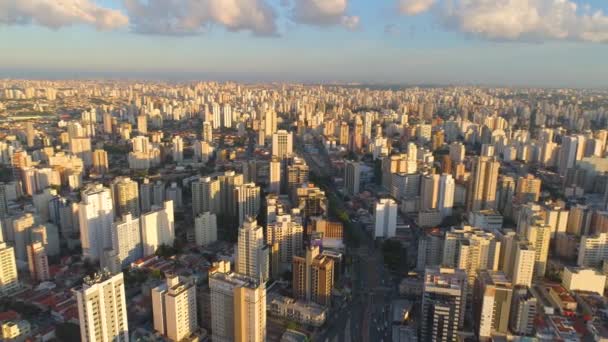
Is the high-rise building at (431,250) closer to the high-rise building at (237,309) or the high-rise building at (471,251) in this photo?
the high-rise building at (471,251)

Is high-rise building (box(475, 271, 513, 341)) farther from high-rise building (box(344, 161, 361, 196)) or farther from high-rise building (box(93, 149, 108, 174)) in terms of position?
high-rise building (box(93, 149, 108, 174))

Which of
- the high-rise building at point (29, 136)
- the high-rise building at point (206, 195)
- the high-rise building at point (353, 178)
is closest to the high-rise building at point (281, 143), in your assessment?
the high-rise building at point (353, 178)

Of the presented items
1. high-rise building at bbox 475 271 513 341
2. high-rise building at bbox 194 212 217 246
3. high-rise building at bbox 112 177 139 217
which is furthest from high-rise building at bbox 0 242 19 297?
high-rise building at bbox 475 271 513 341

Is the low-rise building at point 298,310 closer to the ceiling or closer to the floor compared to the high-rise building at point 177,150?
closer to the floor

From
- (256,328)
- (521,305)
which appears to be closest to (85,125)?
(256,328)

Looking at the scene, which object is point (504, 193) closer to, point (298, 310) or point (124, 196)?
point (298, 310)

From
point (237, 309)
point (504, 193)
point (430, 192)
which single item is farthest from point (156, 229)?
point (504, 193)

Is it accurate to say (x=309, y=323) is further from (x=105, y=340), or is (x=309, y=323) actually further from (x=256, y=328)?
(x=105, y=340)

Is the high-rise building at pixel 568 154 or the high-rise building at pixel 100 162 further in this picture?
the high-rise building at pixel 568 154
